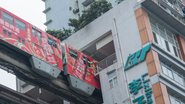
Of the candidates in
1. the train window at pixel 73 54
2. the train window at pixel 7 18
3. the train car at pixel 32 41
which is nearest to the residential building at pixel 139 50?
the train window at pixel 73 54

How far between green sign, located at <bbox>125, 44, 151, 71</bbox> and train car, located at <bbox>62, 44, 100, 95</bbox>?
3.07 metres

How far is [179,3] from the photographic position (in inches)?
1444

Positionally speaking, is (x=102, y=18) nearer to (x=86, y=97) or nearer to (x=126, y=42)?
(x=126, y=42)

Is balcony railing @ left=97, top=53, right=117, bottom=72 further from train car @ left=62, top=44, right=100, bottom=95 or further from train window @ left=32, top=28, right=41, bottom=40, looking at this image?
train window @ left=32, top=28, right=41, bottom=40

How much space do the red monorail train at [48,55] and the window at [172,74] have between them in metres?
4.83

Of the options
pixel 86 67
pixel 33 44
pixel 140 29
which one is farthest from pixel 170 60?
pixel 33 44

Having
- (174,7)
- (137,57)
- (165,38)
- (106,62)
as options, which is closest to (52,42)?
(106,62)

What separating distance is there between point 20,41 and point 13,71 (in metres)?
1.91

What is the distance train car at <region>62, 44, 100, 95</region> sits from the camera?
102ft

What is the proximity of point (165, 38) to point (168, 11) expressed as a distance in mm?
1932

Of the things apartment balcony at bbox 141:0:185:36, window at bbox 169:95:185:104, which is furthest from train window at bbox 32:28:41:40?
window at bbox 169:95:185:104

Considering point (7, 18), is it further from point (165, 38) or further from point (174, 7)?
point (174, 7)

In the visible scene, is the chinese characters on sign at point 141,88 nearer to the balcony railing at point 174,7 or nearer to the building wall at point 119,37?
the building wall at point 119,37

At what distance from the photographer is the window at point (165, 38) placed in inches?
1249
